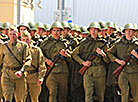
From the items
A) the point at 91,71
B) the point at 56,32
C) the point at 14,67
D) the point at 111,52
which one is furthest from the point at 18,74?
the point at 111,52

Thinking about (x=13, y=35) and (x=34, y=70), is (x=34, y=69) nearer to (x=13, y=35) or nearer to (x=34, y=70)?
(x=34, y=70)

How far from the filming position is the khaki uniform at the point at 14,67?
275 inches

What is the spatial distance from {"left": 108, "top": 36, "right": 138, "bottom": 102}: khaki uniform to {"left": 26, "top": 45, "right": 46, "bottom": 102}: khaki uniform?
1588mm

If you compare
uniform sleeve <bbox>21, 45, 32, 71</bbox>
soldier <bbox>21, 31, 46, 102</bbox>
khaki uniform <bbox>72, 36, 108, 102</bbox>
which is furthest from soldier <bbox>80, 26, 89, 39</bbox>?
uniform sleeve <bbox>21, 45, 32, 71</bbox>

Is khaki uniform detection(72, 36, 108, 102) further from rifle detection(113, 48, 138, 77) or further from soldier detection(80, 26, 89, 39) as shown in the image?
soldier detection(80, 26, 89, 39)

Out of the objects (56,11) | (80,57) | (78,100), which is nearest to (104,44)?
(80,57)

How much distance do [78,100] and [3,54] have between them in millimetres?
2852

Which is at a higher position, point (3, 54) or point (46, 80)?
point (3, 54)

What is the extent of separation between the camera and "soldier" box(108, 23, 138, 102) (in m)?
7.77

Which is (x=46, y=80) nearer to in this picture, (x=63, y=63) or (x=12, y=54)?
(x=63, y=63)

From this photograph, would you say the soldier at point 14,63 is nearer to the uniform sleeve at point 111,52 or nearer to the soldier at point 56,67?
the soldier at point 56,67

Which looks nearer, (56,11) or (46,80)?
(46,80)

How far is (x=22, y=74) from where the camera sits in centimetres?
705

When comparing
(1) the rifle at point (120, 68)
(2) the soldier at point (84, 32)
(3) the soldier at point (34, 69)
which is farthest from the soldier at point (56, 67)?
(2) the soldier at point (84, 32)
